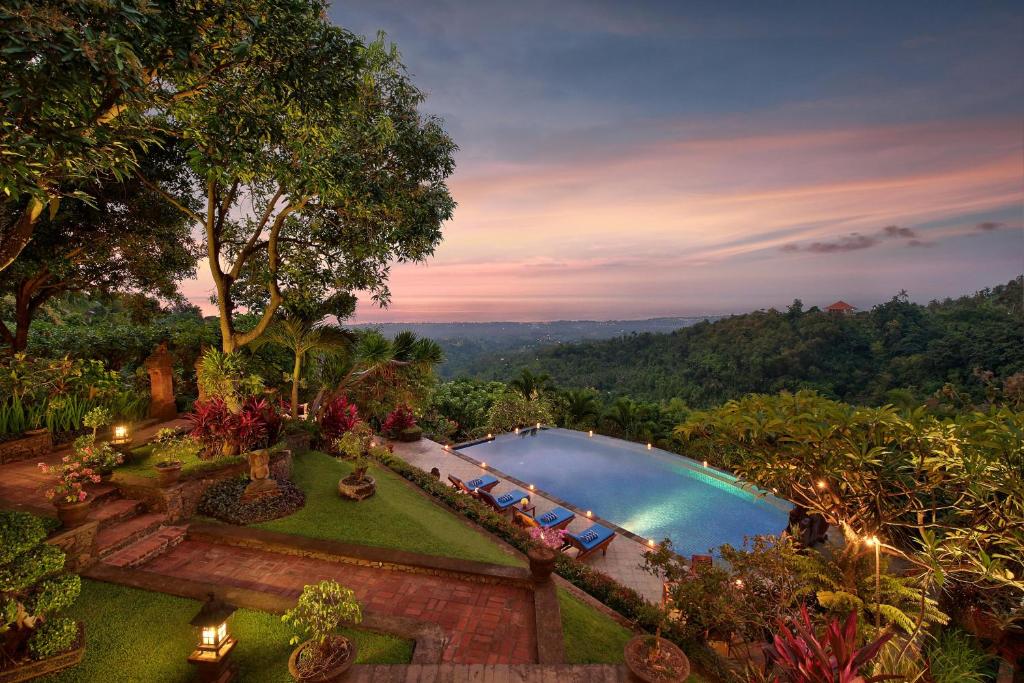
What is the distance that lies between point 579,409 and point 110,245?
19647mm

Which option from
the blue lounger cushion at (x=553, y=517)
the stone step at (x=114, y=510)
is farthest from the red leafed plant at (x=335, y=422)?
the blue lounger cushion at (x=553, y=517)

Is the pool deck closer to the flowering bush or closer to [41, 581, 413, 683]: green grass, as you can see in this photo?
[41, 581, 413, 683]: green grass

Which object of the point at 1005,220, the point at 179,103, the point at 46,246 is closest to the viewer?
the point at 179,103

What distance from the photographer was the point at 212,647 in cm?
427

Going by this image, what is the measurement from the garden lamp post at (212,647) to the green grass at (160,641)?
0.99 ft

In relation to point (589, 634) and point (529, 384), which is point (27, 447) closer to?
Result: point (589, 634)

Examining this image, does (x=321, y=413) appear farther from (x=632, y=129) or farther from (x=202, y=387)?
(x=632, y=129)

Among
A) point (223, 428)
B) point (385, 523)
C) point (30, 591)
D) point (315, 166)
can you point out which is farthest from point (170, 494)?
point (315, 166)

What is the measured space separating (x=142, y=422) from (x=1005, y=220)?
100ft

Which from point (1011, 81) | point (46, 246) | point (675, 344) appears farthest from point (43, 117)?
point (675, 344)

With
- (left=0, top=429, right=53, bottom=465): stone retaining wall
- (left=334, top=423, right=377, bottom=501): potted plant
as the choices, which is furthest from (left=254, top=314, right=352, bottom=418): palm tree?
(left=0, top=429, right=53, bottom=465): stone retaining wall

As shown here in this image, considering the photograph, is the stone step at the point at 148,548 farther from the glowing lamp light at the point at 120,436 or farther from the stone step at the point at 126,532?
the glowing lamp light at the point at 120,436

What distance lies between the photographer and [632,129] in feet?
51.2

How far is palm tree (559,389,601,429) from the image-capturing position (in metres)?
22.3
